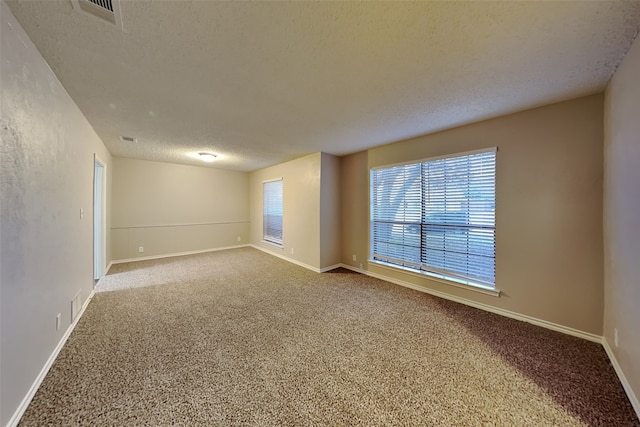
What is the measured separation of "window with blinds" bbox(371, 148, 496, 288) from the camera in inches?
108

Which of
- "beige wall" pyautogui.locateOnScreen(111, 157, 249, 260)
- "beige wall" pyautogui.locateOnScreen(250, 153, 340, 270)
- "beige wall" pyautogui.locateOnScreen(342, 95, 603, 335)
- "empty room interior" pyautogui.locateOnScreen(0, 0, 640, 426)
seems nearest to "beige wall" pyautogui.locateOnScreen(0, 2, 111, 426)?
"empty room interior" pyautogui.locateOnScreen(0, 0, 640, 426)

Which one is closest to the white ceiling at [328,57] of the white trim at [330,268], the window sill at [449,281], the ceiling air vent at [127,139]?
the ceiling air vent at [127,139]

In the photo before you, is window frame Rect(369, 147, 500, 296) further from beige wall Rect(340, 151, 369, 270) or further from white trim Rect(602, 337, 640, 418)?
white trim Rect(602, 337, 640, 418)

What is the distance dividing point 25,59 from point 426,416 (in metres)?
3.41

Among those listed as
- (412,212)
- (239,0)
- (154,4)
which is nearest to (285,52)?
(239,0)

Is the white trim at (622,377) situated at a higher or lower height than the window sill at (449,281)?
lower

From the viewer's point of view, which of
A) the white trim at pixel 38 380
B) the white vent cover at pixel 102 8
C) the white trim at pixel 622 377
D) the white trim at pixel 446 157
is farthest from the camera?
the white trim at pixel 446 157

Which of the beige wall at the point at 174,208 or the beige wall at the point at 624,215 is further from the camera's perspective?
the beige wall at the point at 174,208

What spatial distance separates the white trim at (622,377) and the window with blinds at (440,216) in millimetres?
924

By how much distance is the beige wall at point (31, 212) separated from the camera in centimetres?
124

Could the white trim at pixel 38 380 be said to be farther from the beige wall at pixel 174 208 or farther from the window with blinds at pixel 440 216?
the window with blinds at pixel 440 216

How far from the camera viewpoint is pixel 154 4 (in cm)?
117

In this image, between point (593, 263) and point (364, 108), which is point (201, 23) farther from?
point (593, 263)

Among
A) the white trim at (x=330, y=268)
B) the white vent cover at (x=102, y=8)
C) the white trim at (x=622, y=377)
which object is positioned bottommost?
the white trim at (x=622, y=377)
